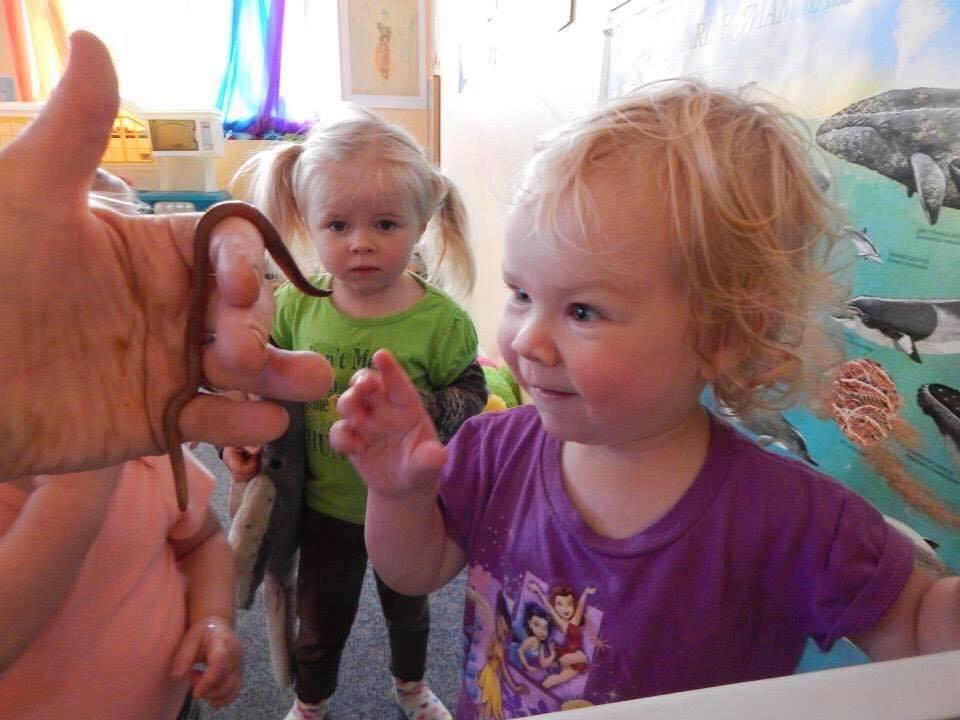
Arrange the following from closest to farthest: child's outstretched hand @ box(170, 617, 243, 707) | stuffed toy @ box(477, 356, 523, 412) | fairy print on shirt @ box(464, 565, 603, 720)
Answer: fairy print on shirt @ box(464, 565, 603, 720) < child's outstretched hand @ box(170, 617, 243, 707) < stuffed toy @ box(477, 356, 523, 412)

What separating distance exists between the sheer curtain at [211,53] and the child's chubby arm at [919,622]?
3.65 meters

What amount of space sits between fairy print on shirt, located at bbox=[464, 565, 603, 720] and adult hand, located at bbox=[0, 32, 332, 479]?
0.31 m

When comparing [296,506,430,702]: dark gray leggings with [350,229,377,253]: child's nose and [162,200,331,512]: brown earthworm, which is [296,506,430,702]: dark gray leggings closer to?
[350,229,377,253]: child's nose

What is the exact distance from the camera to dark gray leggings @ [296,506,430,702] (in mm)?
1118

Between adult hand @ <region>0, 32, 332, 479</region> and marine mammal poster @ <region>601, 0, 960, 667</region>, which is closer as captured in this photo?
adult hand @ <region>0, 32, 332, 479</region>

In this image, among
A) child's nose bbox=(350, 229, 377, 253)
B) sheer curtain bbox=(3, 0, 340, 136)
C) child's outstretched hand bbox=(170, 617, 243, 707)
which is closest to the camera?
child's outstretched hand bbox=(170, 617, 243, 707)

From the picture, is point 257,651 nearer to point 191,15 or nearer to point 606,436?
point 606,436

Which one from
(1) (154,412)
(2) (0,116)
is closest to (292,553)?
(1) (154,412)

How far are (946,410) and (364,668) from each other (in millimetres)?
1222

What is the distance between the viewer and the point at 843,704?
1.03ft

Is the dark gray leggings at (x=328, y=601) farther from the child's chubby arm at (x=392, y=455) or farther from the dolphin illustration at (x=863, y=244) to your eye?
the dolphin illustration at (x=863, y=244)

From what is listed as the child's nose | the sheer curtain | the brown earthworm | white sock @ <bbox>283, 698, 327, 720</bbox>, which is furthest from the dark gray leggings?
the sheer curtain

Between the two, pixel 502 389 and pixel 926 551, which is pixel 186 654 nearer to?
pixel 926 551

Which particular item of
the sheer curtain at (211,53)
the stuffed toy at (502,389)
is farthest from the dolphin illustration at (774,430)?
the sheer curtain at (211,53)
